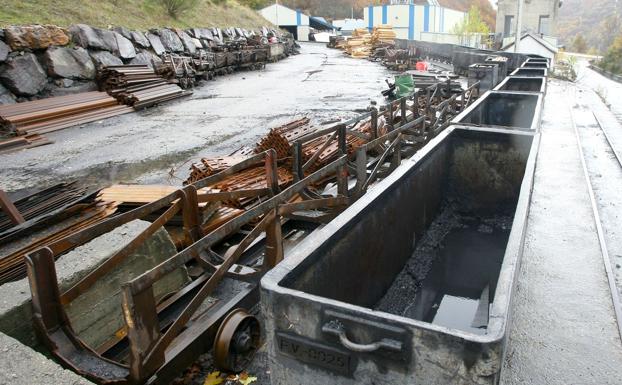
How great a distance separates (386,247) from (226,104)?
1320 centimetres

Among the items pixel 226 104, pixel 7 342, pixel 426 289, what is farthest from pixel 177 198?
pixel 226 104

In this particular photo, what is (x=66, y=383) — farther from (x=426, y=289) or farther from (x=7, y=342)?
(x=426, y=289)

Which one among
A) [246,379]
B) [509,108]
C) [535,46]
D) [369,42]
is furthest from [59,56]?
[535,46]

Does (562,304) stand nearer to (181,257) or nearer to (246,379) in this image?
(246,379)

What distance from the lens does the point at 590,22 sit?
13638 cm

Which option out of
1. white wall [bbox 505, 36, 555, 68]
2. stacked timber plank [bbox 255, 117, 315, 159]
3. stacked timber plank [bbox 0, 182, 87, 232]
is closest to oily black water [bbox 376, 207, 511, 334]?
stacked timber plank [bbox 255, 117, 315, 159]

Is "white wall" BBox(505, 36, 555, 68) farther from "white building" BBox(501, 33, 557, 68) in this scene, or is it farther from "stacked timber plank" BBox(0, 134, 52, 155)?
"stacked timber plank" BBox(0, 134, 52, 155)

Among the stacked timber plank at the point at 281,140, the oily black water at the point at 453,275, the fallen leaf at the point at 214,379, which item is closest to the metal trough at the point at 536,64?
the stacked timber plank at the point at 281,140

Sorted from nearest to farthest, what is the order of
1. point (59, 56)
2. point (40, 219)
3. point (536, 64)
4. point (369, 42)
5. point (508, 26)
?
1. point (40, 219)
2. point (59, 56)
3. point (536, 64)
4. point (369, 42)
5. point (508, 26)

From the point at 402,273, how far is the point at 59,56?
48.0 ft

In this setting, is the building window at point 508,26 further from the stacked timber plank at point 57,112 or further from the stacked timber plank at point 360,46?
the stacked timber plank at point 57,112

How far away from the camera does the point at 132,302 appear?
3.07m

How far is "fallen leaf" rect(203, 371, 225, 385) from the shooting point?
3.82m

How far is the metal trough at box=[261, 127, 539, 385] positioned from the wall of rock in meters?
12.7
